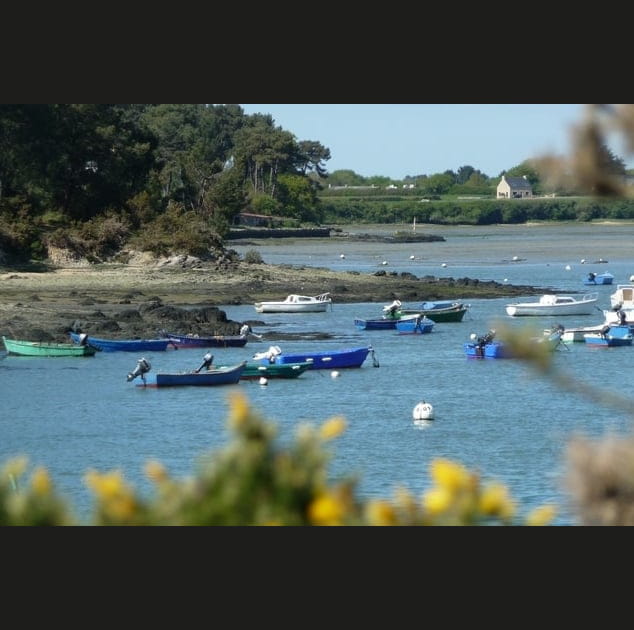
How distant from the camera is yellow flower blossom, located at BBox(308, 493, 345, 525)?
4.51m

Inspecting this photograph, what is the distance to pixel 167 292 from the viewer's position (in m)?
53.0

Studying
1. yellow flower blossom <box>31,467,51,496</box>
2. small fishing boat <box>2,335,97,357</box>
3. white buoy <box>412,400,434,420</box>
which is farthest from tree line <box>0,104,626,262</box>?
yellow flower blossom <box>31,467,51,496</box>

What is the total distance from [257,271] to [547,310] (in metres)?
15.1

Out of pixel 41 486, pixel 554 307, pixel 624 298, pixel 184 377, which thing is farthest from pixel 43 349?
pixel 41 486

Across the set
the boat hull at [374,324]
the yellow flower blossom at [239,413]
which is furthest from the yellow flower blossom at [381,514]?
the boat hull at [374,324]

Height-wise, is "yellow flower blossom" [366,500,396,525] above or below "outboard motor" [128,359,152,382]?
above

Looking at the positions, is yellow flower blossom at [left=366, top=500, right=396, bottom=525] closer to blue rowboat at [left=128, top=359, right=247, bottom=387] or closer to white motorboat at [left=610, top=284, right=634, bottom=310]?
blue rowboat at [left=128, top=359, right=247, bottom=387]

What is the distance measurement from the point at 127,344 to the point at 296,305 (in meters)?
10.9

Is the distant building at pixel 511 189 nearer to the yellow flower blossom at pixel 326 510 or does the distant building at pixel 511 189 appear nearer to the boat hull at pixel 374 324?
the boat hull at pixel 374 324

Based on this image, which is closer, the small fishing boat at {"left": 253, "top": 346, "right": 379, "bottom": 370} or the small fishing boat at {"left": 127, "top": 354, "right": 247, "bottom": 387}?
the small fishing boat at {"left": 127, "top": 354, "right": 247, "bottom": 387}

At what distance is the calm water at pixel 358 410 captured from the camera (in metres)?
24.2

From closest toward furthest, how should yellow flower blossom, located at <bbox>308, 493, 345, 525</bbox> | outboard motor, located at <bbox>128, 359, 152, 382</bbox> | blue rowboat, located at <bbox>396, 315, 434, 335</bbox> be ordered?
yellow flower blossom, located at <bbox>308, 493, 345, 525</bbox>
outboard motor, located at <bbox>128, 359, 152, 382</bbox>
blue rowboat, located at <bbox>396, 315, 434, 335</bbox>

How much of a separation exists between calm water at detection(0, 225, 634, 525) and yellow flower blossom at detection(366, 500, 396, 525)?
1176 centimetres
